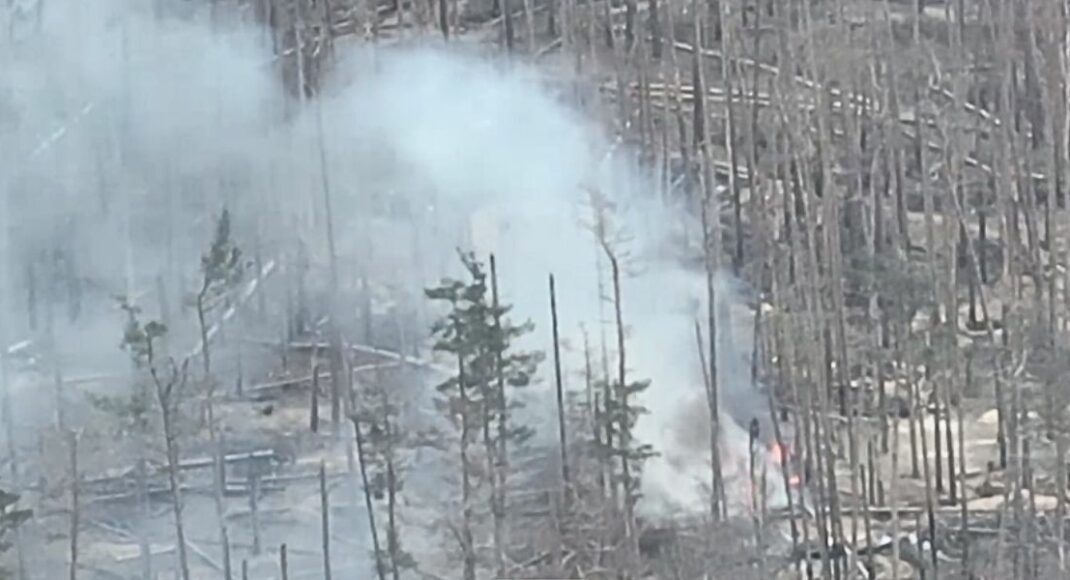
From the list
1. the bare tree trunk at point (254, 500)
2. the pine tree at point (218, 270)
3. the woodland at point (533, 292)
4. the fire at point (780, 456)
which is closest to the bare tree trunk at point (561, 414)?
the woodland at point (533, 292)

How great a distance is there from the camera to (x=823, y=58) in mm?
14578

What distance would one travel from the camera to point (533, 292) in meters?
13.6

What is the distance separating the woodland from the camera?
38.2ft

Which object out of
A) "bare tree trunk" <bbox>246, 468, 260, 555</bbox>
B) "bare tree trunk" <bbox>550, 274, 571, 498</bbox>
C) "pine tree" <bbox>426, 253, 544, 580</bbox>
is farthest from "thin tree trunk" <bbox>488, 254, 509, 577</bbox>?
"bare tree trunk" <bbox>246, 468, 260, 555</bbox>

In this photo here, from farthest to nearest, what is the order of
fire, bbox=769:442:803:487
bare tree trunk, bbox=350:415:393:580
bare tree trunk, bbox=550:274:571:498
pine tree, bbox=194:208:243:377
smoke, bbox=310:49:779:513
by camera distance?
smoke, bbox=310:49:779:513 → pine tree, bbox=194:208:243:377 → fire, bbox=769:442:803:487 → bare tree trunk, bbox=550:274:571:498 → bare tree trunk, bbox=350:415:393:580

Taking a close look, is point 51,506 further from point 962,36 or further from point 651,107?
point 962,36

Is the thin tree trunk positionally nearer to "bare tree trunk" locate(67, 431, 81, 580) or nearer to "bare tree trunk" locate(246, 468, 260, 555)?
"bare tree trunk" locate(246, 468, 260, 555)

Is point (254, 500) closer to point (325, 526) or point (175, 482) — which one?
point (175, 482)

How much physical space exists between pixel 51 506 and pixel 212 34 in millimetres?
4322

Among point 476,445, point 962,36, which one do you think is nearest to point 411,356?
point 476,445

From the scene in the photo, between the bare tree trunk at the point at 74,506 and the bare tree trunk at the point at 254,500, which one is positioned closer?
the bare tree trunk at the point at 74,506

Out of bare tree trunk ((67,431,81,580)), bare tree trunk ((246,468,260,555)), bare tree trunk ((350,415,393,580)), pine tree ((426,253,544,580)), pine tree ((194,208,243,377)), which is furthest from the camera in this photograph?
pine tree ((194,208,243,377))

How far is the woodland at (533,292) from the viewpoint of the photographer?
1166cm

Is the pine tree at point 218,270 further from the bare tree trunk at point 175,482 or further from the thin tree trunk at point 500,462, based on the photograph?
the thin tree trunk at point 500,462
